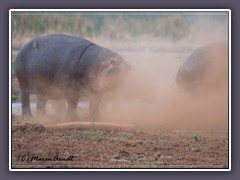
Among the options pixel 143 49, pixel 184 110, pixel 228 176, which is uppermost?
pixel 143 49

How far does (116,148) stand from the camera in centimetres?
787

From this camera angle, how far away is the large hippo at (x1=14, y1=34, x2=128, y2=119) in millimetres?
7930

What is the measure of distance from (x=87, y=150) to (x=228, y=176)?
3.71 ft

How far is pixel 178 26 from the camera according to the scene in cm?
791

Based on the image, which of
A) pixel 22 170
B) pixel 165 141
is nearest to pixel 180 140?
pixel 165 141

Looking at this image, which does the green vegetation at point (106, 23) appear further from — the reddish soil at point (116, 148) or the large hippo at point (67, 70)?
the reddish soil at point (116, 148)

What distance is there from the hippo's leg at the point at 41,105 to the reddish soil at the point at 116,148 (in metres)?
0.11

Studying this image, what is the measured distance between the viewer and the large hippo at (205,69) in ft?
25.9

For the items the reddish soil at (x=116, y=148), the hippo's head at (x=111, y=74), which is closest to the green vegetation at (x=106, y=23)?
the hippo's head at (x=111, y=74)

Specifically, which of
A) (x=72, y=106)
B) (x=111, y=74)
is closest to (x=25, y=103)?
(x=72, y=106)

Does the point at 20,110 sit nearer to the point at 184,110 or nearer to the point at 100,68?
the point at 100,68

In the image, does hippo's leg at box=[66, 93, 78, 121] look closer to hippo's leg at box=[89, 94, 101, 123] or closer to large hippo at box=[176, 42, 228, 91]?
hippo's leg at box=[89, 94, 101, 123]

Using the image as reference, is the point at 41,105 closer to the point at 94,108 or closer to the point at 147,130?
the point at 94,108

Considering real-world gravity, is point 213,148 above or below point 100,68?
below
